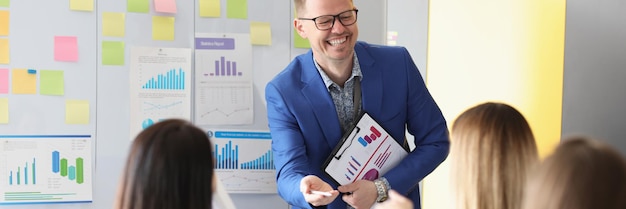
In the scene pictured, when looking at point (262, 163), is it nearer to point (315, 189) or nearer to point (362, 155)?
point (362, 155)

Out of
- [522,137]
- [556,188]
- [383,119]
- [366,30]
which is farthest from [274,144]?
[556,188]

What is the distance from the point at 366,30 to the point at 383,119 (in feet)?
2.55

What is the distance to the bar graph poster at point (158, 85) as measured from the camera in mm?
3447

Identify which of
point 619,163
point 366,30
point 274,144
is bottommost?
point 274,144

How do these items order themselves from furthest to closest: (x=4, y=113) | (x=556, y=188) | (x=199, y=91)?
(x=199, y=91) < (x=4, y=113) < (x=556, y=188)

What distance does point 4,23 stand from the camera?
3293 mm

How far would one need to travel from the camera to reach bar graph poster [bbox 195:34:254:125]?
11.6 feet

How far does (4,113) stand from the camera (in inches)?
130

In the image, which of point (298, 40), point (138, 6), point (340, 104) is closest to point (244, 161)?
point (298, 40)

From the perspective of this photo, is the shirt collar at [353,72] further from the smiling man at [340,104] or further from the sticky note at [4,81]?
the sticky note at [4,81]

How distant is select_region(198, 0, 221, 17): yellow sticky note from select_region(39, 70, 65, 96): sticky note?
24.9 inches

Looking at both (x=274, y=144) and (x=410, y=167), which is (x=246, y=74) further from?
(x=410, y=167)

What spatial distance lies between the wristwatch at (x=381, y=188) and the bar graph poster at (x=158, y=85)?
100 centimetres

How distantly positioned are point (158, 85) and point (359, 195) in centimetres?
110
